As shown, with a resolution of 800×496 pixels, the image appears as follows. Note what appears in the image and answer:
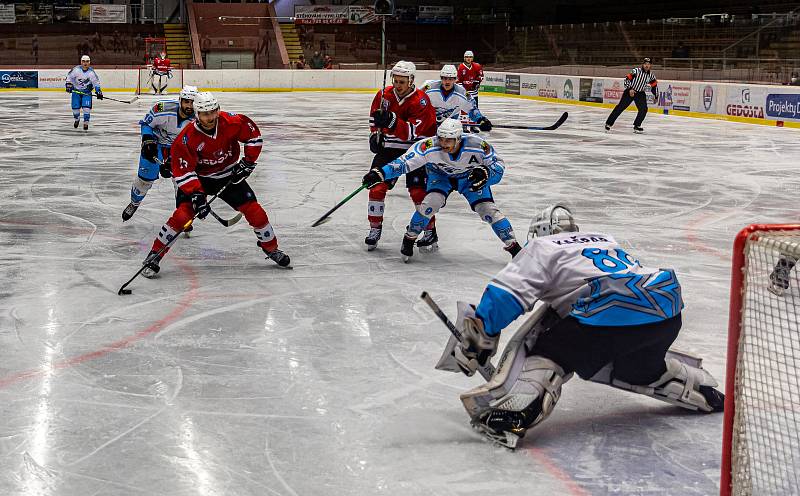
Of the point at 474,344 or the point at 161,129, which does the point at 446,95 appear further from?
the point at 474,344

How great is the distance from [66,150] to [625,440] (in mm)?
12086

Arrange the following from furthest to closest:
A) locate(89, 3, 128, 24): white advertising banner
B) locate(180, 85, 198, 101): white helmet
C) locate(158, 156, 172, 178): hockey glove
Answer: locate(89, 3, 128, 24): white advertising banner → locate(158, 156, 172, 178): hockey glove → locate(180, 85, 198, 101): white helmet

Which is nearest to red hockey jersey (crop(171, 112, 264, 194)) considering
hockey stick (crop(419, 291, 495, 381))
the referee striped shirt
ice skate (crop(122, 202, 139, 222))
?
ice skate (crop(122, 202, 139, 222))

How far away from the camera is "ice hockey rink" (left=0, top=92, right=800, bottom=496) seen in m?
3.63

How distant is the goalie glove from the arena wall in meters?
16.4

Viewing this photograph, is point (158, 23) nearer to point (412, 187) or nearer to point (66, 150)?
point (66, 150)

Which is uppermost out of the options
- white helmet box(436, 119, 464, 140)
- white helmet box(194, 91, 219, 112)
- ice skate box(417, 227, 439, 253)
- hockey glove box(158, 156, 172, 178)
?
white helmet box(194, 91, 219, 112)

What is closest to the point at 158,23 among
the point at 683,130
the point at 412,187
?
the point at 683,130

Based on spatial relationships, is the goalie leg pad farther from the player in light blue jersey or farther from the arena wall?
the arena wall

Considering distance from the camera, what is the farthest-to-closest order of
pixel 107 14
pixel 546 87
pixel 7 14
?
pixel 107 14 < pixel 7 14 < pixel 546 87

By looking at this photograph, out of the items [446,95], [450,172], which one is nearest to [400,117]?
[450,172]

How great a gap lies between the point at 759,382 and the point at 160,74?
1047 inches

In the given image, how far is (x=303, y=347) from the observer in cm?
523

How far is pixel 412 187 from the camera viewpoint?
25.3 ft
